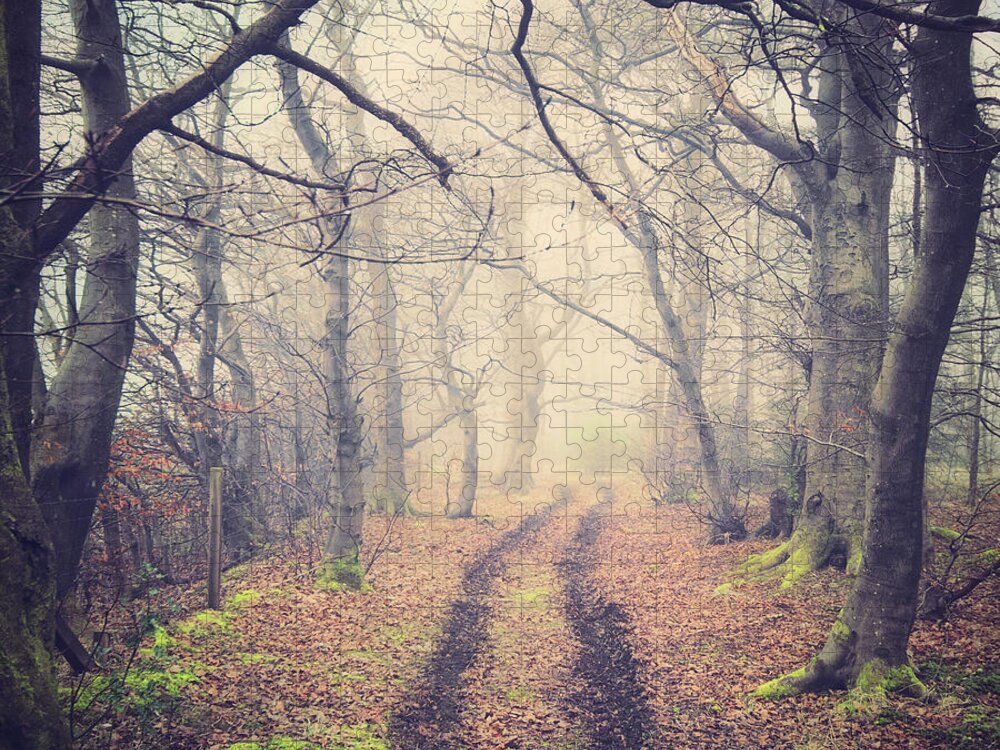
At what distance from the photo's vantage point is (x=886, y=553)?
4723 millimetres

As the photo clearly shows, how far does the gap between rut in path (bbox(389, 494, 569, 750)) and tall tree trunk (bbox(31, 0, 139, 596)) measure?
2923mm

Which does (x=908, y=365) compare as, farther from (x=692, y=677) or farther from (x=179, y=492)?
(x=179, y=492)

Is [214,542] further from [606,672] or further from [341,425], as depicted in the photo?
[606,672]

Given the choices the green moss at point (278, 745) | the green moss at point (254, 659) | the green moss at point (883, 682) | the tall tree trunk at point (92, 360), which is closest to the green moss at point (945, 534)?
the green moss at point (883, 682)

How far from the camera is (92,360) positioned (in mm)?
4945

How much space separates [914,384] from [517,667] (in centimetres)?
437

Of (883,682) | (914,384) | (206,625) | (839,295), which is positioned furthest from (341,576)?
(839,295)

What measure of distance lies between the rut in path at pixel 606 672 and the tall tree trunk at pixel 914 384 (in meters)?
1.16

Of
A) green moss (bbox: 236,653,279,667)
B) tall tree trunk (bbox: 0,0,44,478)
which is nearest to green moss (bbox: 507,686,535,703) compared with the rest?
green moss (bbox: 236,653,279,667)

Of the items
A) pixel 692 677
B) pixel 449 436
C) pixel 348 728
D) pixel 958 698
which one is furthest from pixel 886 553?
pixel 449 436

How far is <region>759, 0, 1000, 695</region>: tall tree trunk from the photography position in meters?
4.14

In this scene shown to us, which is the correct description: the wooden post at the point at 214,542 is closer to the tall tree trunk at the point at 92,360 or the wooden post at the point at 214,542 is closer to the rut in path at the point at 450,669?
the tall tree trunk at the point at 92,360

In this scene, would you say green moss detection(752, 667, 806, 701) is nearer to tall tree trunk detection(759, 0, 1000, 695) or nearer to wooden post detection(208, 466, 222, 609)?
tall tree trunk detection(759, 0, 1000, 695)

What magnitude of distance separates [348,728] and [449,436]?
2615cm
